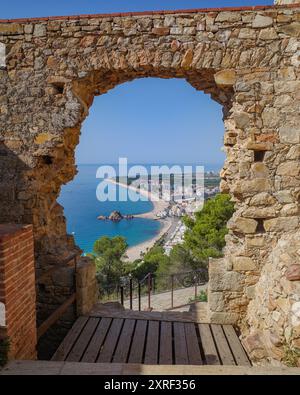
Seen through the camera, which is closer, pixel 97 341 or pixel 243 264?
pixel 97 341

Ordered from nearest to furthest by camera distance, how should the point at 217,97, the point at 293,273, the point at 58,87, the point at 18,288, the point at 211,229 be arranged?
the point at 18,288 → the point at 293,273 → the point at 58,87 → the point at 217,97 → the point at 211,229

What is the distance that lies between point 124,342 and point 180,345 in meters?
0.77

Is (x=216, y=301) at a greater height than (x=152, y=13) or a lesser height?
lesser

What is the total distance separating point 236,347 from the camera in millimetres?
4285

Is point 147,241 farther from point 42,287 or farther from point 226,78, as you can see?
point 226,78

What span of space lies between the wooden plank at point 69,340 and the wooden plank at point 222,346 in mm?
1978

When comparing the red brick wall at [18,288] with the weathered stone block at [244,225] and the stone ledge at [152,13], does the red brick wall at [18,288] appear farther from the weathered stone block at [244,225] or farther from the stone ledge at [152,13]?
the stone ledge at [152,13]

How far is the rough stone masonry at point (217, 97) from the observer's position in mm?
4609

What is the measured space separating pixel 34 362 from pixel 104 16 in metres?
4.67

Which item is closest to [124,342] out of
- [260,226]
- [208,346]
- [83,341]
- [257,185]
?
[83,341]

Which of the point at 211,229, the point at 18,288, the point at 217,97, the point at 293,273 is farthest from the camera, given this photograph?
the point at 211,229

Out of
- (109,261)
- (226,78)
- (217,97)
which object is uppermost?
(226,78)

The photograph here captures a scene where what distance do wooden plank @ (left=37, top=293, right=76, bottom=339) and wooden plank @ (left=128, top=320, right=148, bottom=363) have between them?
1.09 m

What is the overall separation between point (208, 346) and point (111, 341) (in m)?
1.34
